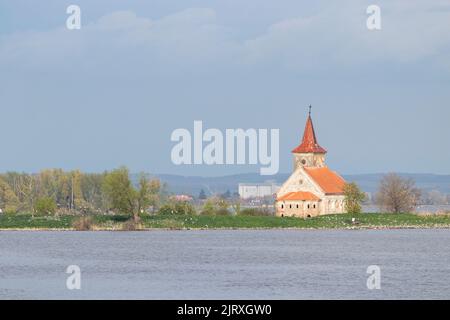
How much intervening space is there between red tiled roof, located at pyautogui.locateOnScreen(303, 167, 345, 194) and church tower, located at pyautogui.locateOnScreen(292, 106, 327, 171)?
4842 mm

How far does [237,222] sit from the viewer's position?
9594 cm

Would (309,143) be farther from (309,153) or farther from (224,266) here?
(224,266)

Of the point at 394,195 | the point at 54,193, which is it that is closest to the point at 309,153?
the point at 394,195

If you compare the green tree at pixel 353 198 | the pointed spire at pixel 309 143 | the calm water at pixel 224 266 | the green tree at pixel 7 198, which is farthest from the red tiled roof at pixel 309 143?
the calm water at pixel 224 266

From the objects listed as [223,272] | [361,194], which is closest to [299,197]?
[361,194]

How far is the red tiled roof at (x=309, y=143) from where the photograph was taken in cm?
12631

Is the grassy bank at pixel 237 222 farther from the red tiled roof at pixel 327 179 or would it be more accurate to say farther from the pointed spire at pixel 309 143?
the pointed spire at pixel 309 143

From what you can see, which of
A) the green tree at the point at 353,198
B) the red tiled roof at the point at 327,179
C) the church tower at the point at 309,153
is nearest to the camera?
the green tree at the point at 353,198

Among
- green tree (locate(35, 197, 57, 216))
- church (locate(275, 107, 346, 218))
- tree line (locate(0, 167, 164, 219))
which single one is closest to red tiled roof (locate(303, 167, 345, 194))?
church (locate(275, 107, 346, 218))

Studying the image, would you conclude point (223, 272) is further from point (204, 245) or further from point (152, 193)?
point (152, 193)

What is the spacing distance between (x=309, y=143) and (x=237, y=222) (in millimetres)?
32904

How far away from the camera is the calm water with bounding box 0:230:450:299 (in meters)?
41.8

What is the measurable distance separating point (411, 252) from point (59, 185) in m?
66.4

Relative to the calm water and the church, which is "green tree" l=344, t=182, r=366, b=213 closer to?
the church
